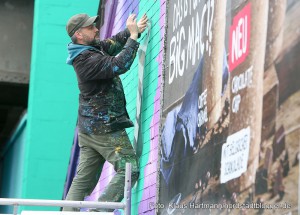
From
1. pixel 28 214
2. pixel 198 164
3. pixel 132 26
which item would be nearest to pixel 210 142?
pixel 198 164

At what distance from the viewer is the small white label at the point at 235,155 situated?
4809mm

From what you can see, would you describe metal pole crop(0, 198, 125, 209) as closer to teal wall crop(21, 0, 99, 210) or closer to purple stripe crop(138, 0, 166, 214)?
purple stripe crop(138, 0, 166, 214)

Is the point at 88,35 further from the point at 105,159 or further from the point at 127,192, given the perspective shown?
the point at 127,192

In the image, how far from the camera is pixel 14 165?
15039 millimetres

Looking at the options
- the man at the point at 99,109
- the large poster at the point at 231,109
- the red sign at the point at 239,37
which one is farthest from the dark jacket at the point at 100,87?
the red sign at the point at 239,37

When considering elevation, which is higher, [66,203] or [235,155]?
[235,155]

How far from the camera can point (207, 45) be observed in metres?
5.73

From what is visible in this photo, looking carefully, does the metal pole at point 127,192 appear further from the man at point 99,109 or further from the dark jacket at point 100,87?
the dark jacket at point 100,87

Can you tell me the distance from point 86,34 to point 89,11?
5.03 meters

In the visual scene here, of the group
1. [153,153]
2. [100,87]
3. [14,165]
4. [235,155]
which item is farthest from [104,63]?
[14,165]

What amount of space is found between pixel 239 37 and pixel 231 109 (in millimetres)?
458

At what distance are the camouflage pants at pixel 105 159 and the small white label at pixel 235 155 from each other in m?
1.69

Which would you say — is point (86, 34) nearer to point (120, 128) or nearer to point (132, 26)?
point (132, 26)

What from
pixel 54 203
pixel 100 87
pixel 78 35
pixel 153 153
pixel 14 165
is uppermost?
pixel 14 165
